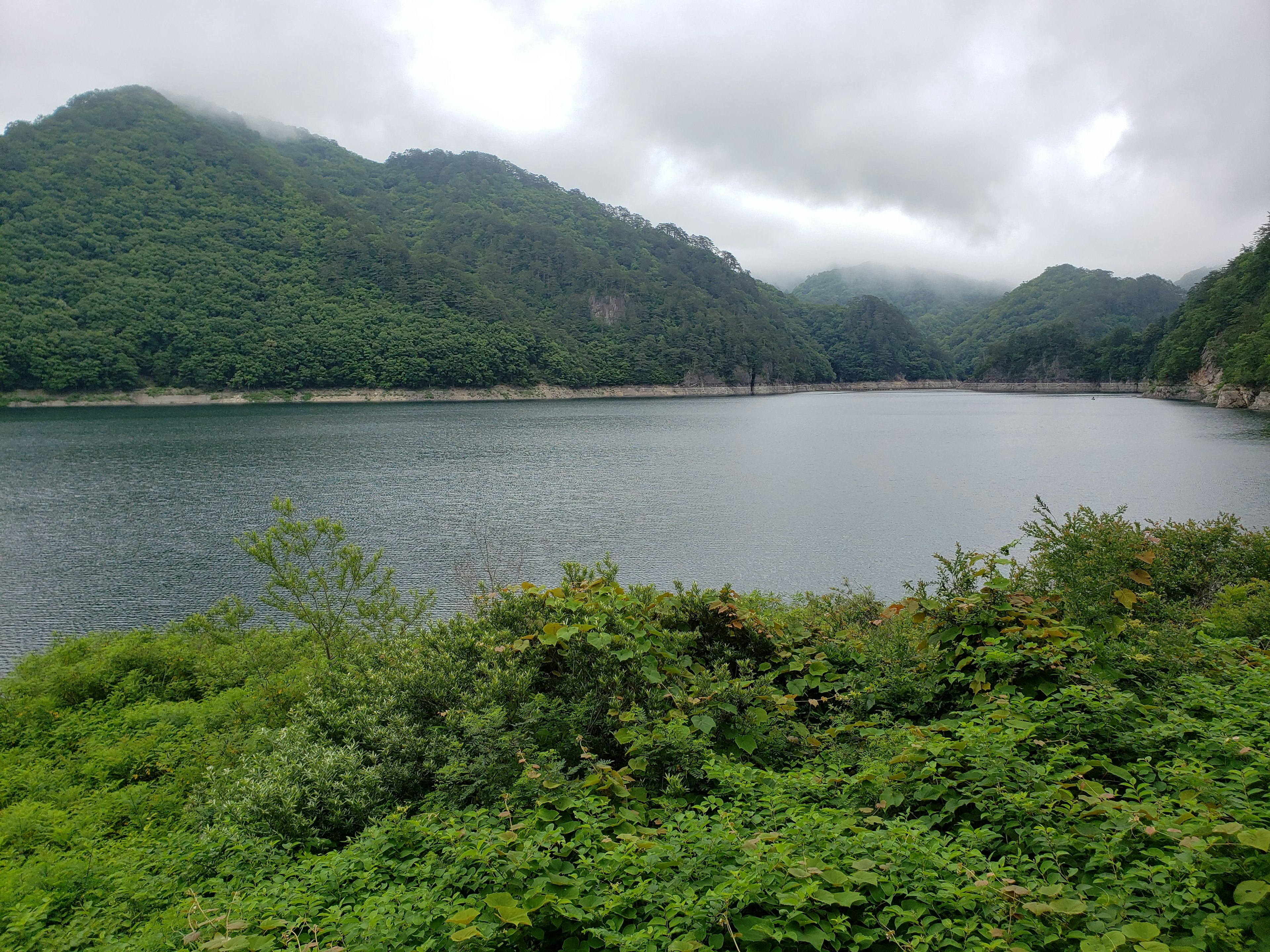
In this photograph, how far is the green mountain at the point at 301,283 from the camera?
97.2 meters

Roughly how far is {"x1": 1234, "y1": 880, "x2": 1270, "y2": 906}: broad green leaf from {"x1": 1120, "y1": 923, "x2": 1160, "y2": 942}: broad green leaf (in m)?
0.31

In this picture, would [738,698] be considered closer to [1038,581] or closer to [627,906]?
[627,906]

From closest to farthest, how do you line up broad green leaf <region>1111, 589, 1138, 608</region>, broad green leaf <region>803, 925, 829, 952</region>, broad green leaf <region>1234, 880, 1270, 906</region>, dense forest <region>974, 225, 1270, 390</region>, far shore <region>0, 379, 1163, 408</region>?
broad green leaf <region>1234, 880, 1270, 906</region>
broad green leaf <region>803, 925, 829, 952</region>
broad green leaf <region>1111, 589, 1138, 608</region>
dense forest <region>974, 225, 1270, 390</region>
far shore <region>0, 379, 1163, 408</region>

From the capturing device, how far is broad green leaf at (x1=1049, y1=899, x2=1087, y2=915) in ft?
7.58

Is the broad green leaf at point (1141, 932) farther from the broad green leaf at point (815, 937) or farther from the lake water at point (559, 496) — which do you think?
the lake water at point (559, 496)

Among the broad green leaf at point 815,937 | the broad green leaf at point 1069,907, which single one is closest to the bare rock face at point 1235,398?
the broad green leaf at point 1069,907

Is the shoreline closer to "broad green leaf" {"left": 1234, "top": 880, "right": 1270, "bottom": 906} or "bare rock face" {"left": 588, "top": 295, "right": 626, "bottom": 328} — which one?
"bare rock face" {"left": 588, "top": 295, "right": 626, "bottom": 328}

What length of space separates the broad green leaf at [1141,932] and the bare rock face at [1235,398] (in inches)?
3708

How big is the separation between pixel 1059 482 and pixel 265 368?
10509 cm

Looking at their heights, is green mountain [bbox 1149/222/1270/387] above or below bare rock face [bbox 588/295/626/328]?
below

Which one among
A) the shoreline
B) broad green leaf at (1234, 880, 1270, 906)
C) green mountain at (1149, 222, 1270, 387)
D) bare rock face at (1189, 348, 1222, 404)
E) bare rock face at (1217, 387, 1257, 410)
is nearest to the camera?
broad green leaf at (1234, 880, 1270, 906)

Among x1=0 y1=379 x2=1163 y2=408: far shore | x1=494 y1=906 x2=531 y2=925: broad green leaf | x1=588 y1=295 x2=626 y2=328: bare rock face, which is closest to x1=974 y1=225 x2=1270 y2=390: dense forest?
x1=0 y1=379 x2=1163 y2=408: far shore

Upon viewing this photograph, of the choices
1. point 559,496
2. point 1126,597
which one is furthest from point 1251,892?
point 559,496

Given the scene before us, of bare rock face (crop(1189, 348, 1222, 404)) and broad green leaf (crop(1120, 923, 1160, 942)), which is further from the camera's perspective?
bare rock face (crop(1189, 348, 1222, 404))
